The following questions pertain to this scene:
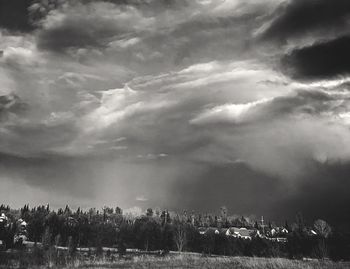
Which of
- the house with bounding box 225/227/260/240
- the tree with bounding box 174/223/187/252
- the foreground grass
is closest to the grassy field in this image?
the foreground grass

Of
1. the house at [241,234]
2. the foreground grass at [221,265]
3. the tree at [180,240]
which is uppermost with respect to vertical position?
the house at [241,234]

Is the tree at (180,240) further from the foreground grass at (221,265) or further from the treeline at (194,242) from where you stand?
the foreground grass at (221,265)

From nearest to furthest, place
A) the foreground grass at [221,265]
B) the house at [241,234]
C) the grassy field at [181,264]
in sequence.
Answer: the grassy field at [181,264], the foreground grass at [221,265], the house at [241,234]

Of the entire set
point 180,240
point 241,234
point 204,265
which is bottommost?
point 204,265

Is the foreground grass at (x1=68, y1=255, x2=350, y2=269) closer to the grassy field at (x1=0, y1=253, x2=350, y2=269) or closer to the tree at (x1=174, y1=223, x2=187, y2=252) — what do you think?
the grassy field at (x1=0, y1=253, x2=350, y2=269)

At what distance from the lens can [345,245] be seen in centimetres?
6588

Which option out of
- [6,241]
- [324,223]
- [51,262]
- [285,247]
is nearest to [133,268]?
[51,262]

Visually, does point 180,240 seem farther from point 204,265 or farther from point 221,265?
point 221,265


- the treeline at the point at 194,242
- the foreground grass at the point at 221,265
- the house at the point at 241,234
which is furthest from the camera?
the house at the point at 241,234

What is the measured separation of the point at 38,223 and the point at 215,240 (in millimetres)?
52829

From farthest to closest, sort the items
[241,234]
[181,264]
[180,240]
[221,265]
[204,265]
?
[241,234]
[180,240]
[181,264]
[204,265]
[221,265]

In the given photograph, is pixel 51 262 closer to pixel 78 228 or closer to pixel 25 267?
pixel 25 267

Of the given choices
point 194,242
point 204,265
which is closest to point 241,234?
point 194,242

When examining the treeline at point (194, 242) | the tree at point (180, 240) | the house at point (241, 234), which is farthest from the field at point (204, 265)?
the house at point (241, 234)
